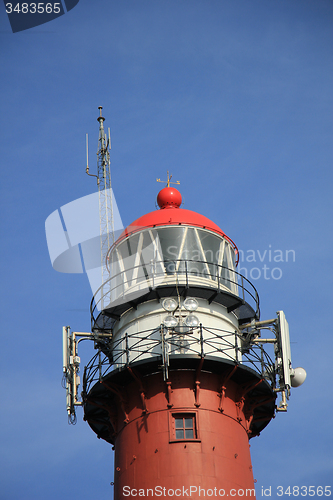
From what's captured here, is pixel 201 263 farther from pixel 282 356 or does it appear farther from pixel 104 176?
pixel 104 176

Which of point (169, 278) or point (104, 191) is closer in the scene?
point (169, 278)

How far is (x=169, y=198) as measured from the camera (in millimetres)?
38438

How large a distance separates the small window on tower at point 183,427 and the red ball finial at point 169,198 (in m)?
12.1

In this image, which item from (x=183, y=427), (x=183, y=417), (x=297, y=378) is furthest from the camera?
(x=297, y=378)

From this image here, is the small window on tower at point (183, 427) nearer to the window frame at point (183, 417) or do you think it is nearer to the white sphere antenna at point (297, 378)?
the window frame at point (183, 417)

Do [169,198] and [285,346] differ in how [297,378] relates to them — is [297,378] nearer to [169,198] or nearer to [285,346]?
[285,346]

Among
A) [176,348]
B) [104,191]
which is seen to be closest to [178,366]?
[176,348]

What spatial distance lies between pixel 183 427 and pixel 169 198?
13.1m

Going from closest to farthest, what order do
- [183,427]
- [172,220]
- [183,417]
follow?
1. [183,427]
2. [183,417]
3. [172,220]

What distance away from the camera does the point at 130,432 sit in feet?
102

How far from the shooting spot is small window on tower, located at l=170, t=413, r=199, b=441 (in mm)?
30141

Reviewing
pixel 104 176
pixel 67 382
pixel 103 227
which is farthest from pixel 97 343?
pixel 104 176

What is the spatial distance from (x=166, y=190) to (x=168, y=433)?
1397 cm

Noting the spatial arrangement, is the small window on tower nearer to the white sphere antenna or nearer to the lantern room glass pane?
the lantern room glass pane
